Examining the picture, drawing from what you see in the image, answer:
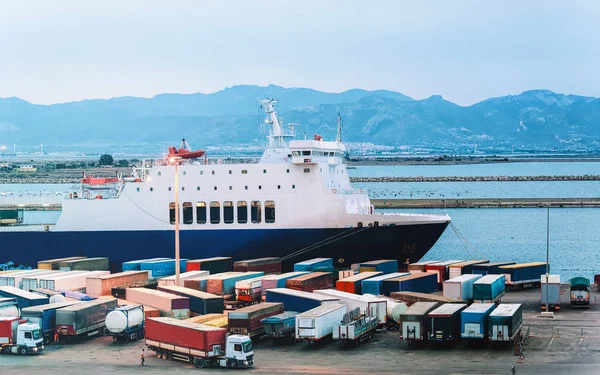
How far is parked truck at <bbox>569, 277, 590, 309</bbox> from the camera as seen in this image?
126 ft

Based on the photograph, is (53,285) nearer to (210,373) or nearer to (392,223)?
(210,373)

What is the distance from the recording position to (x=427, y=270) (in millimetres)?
43938

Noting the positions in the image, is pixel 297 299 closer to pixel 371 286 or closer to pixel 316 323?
pixel 316 323

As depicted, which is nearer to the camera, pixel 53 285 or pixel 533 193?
pixel 53 285

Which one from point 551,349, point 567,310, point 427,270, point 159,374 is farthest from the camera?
point 427,270

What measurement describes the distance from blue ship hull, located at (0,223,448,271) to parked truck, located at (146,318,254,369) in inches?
663

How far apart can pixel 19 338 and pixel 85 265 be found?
1438cm

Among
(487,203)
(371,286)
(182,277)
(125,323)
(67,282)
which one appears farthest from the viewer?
(487,203)

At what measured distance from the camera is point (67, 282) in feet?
130

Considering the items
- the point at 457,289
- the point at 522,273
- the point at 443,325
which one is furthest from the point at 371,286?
the point at 522,273

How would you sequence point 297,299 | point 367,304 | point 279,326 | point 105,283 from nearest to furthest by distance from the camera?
point 279,326 → point 367,304 → point 297,299 → point 105,283

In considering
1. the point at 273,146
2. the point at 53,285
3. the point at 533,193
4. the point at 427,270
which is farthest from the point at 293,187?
the point at 533,193

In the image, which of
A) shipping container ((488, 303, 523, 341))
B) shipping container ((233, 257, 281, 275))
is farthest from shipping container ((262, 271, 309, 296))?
shipping container ((488, 303, 523, 341))

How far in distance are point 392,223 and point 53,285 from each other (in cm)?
1683
